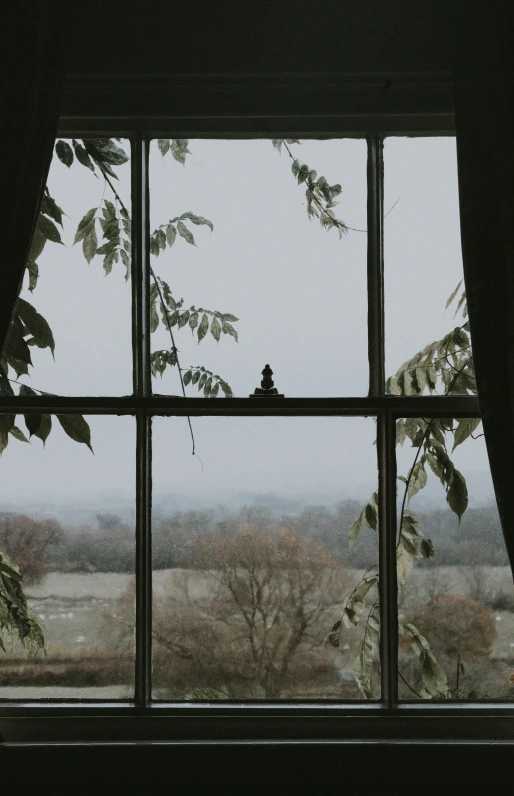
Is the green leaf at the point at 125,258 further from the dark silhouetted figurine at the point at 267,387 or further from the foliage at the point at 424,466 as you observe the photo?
the foliage at the point at 424,466

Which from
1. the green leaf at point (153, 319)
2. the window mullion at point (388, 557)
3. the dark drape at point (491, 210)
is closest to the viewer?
the dark drape at point (491, 210)

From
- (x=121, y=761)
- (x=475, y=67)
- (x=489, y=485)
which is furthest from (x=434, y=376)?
(x=121, y=761)

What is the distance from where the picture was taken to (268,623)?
1929 mm

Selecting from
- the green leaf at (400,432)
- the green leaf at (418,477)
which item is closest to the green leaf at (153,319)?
the green leaf at (400,432)

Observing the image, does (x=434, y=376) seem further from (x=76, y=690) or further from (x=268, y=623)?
(x=76, y=690)

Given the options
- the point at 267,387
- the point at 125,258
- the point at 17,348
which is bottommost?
the point at 267,387

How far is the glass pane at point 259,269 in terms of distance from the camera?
1981mm

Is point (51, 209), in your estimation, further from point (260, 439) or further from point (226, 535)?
point (226, 535)

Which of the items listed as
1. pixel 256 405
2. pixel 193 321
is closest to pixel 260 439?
pixel 256 405

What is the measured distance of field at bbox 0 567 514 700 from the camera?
1.93 metres

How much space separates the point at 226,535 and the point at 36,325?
0.83m

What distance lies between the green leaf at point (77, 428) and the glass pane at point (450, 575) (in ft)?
2.98

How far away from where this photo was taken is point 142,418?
6.40 ft

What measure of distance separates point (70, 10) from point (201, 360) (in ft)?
3.26
